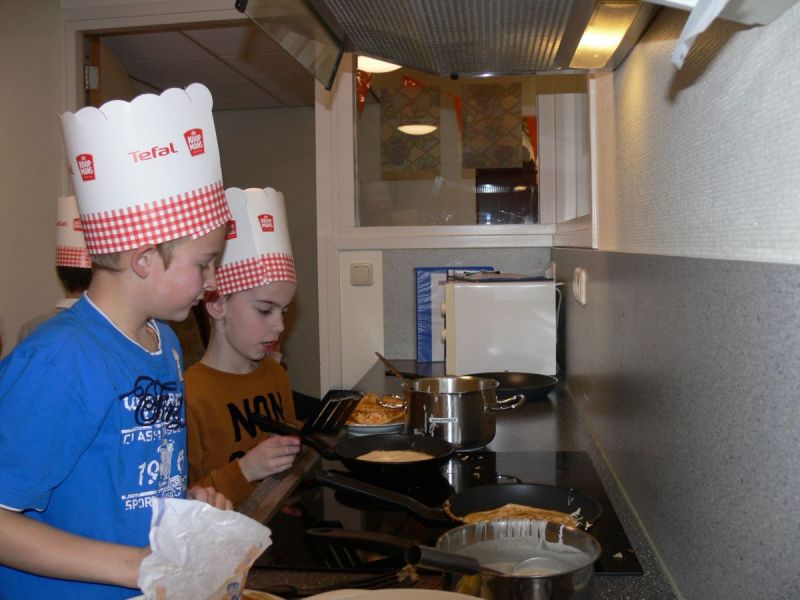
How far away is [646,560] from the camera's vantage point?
0.92 meters

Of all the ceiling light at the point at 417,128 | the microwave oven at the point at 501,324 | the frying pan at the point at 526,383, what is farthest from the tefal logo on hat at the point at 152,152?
the ceiling light at the point at 417,128

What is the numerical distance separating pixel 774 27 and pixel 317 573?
69cm

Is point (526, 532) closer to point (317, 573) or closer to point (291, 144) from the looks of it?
point (317, 573)

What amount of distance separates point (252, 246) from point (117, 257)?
79 centimetres

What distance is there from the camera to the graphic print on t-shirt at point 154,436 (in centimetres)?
104

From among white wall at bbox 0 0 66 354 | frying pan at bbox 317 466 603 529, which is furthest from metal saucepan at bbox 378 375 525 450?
white wall at bbox 0 0 66 354

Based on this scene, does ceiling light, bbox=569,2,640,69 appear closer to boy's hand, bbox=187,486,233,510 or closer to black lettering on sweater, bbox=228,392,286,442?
boy's hand, bbox=187,486,233,510

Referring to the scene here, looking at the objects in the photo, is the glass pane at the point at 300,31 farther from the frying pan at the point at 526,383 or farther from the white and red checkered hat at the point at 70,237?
the white and red checkered hat at the point at 70,237

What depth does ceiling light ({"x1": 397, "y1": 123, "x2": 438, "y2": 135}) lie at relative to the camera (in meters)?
2.73

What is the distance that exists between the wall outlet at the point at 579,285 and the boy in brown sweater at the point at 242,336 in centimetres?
68

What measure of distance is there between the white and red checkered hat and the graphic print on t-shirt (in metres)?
1.89

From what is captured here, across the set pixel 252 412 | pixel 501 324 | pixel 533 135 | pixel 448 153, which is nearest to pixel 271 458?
pixel 252 412

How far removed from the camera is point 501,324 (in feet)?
7.00

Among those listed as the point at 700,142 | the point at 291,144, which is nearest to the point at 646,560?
the point at 700,142
